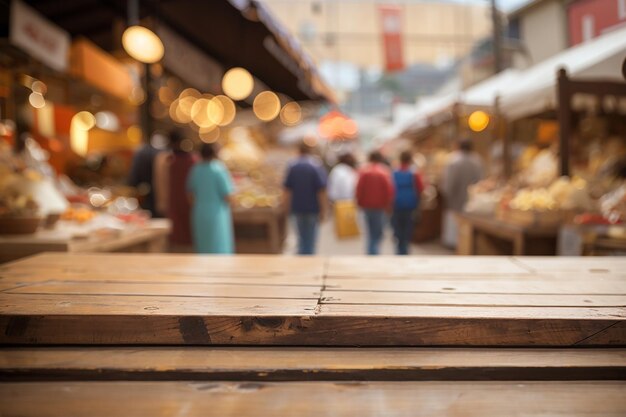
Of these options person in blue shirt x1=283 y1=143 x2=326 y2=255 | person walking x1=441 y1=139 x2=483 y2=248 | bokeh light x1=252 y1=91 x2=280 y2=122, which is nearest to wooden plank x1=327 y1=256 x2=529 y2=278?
person in blue shirt x1=283 y1=143 x2=326 y2=255

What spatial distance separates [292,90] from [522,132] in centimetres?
560

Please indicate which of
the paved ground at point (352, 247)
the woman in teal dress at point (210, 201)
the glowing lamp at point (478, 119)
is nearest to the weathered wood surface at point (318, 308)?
the woman in teal dress at point (210, 201)

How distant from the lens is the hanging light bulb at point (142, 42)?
204 inches

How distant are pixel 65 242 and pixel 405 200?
194 inches

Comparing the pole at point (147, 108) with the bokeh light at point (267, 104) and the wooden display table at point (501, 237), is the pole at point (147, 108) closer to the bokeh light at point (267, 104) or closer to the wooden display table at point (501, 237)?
the bokeh light at point (267, 104)

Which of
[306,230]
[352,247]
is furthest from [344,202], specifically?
[306,230]

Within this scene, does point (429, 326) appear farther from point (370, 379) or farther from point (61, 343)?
point (61, 343)

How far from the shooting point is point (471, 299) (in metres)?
1.42

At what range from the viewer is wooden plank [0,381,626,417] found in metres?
→ 1.16

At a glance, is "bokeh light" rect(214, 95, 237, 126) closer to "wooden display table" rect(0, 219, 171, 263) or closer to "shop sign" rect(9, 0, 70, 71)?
"shop sign" rect(9, 0, 70, 71)

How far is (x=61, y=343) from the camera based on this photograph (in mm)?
1311

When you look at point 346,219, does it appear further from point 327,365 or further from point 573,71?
point 327,365

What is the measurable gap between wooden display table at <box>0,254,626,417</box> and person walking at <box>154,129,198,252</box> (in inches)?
163

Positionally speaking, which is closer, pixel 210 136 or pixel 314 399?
pixel 314 399
